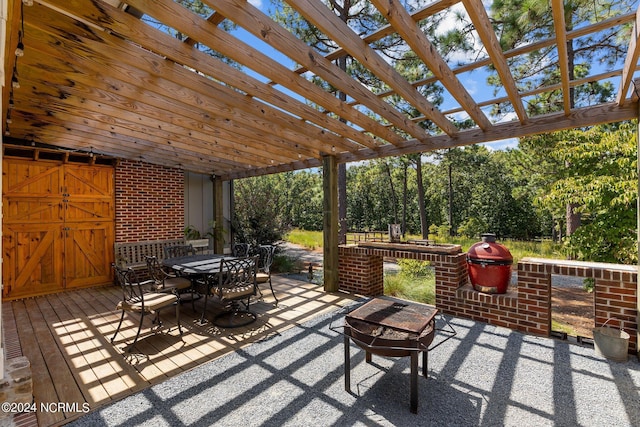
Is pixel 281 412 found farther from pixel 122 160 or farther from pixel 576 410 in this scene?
pixel 122 160

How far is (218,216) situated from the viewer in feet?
25.5

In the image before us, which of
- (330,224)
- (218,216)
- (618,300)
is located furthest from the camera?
(218,216)

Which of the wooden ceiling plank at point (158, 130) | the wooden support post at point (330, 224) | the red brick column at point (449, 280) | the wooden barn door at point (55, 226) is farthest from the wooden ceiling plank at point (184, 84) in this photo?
the wooden barn door at point (55, 226)

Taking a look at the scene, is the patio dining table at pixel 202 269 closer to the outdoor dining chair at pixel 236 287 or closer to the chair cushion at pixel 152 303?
the outdoor dining chair at pixel 236 287

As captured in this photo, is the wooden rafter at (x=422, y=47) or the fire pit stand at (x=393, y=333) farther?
the fire pit stand at (x=393, y=333)

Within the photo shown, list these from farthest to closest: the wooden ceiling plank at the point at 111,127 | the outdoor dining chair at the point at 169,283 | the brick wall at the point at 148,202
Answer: the brick wall at the point at 148,202, the outdoor dining chair at the point at 169,283, the wooden ceiling plank at the point at 111,127

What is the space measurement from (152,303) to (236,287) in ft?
3.05

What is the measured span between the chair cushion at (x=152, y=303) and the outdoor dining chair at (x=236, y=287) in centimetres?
51

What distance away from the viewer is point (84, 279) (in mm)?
5676

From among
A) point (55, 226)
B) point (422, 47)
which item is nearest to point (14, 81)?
point (422, 47)

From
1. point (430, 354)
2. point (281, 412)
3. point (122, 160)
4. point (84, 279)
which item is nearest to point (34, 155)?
point (122, 160)

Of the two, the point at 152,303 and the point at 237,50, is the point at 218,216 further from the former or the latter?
the point at 237,50

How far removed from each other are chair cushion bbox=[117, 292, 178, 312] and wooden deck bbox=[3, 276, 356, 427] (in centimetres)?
41

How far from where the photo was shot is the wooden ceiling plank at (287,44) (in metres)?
1.93
